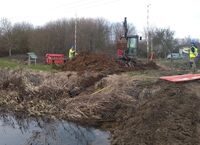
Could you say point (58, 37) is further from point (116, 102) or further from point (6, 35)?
point (116, 102)

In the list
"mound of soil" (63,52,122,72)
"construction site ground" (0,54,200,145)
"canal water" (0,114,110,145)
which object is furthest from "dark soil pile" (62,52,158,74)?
"canal water" (0,114,110,145)

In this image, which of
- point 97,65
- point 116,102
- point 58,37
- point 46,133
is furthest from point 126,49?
point 58,37

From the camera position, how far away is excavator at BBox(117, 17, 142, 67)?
81.0ft

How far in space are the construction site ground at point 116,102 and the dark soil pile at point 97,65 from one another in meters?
0.21

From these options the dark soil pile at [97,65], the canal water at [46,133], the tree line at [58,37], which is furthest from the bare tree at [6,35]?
the canal water at [46,133]

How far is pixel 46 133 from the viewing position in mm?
12195

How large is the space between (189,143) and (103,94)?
6.24 metres

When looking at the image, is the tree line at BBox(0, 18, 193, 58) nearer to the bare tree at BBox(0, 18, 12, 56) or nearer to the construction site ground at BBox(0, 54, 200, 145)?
the bare tree at BBox(0, 18, 12, 56)

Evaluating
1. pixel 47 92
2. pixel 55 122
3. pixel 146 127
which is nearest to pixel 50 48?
pixel 47 92

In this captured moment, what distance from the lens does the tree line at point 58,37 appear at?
45719mm

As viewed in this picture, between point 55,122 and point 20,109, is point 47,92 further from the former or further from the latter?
point 55,122

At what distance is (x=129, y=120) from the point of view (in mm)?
11867

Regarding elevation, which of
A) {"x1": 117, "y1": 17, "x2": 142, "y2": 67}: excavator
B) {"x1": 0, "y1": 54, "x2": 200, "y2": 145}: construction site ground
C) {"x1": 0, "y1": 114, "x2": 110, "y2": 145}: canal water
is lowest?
{"x1": 0, "y1": 114, "x2": 110, "y2": 145}: canal water

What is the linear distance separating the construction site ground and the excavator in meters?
2.51
